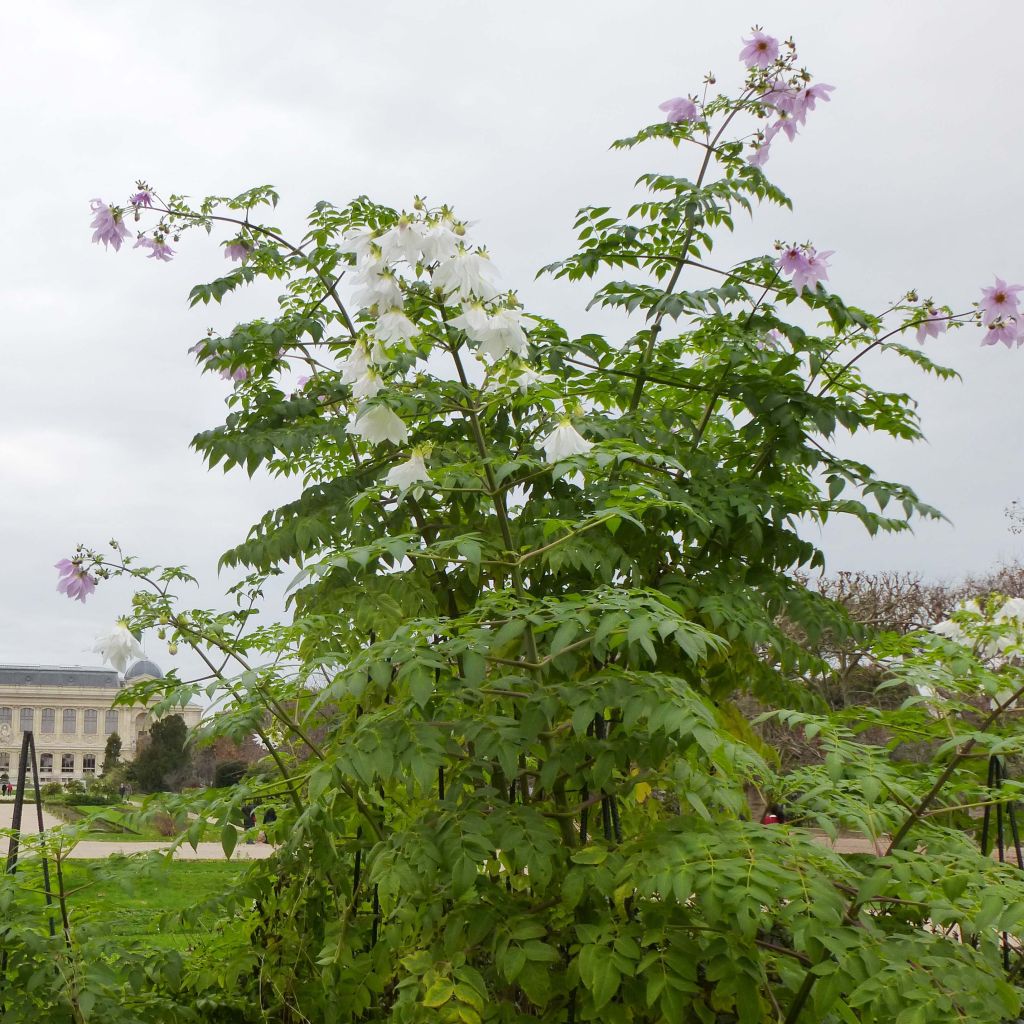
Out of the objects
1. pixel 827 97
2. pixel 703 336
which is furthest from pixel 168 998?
pixel 827 97

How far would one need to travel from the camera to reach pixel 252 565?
3496 mm

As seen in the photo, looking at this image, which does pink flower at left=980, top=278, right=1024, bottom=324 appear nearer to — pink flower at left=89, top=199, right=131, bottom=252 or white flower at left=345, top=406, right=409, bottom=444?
white flower at left=345, top=406, right=409, bottom=444

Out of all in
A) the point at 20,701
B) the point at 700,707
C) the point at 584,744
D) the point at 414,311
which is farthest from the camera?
the point at 20,701

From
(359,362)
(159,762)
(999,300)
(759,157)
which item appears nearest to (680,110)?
(759,157)

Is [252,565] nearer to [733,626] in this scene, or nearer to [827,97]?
[733,626]

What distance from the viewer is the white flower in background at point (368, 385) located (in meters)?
2.49

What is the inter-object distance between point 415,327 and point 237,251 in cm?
205

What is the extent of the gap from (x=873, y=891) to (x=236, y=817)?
4.90ft

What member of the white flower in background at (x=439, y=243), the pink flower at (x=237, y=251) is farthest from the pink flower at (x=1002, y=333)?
the pink flower at (x=237, y=251)

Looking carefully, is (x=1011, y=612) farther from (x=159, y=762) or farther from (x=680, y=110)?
(x=159, y=762)

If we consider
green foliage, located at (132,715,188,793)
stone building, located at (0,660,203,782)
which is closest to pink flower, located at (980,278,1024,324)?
green foliage, located at (132,715,188,793)

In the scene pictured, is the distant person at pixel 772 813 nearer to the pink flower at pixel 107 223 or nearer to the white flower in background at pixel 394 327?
the white flower in background at pixel 394 327

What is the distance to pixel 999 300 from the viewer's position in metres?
3.79

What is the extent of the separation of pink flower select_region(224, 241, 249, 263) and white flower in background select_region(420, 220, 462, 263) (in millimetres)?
2057
